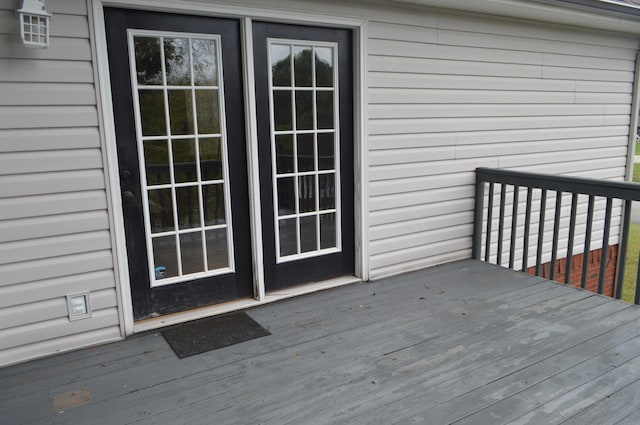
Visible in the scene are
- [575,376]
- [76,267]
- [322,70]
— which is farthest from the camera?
[322,70]

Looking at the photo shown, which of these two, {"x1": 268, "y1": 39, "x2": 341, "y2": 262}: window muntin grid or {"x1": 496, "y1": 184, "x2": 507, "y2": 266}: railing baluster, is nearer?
{"x1": 268, "y1": 39, "x2": 341, "y2": 262}: window muntin grid

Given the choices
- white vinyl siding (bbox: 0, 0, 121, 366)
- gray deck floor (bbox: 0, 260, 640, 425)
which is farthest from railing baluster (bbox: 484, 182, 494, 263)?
white vinyl siding (bbox: 0, 0, 121, 366)

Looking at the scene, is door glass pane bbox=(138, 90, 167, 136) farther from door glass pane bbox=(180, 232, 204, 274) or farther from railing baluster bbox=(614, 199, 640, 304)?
railing baluster bbox=(614, 199, 640, 304)

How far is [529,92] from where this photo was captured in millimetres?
4543

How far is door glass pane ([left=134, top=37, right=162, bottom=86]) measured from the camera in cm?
275

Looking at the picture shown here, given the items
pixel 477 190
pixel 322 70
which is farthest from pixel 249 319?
pixel 477 190

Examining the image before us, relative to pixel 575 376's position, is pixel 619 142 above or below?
above

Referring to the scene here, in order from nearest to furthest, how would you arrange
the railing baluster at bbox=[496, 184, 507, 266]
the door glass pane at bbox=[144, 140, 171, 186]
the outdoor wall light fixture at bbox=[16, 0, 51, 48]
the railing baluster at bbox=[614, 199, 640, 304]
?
the outdoor wall light fixture at bbox=[16, 0, 51, 48]
the door glass pane at bbox=[144, 140, 171, 186]
the railing baluster at bbox=[614, 199, 640, 304]
the railing baluster at bbox=[496, 184, 507, 266]

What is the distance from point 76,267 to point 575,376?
2727 mm

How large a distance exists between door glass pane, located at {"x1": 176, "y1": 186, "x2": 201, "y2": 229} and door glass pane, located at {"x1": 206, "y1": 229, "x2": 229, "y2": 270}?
13cm

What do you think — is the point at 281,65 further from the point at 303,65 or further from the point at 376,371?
the point at 376,371

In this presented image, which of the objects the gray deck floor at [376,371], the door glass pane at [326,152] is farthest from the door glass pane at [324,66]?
the gray deck floor at [376,371]

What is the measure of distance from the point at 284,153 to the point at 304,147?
0.57ft

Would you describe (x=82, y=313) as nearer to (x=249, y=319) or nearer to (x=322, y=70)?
(x=249, y=319)
